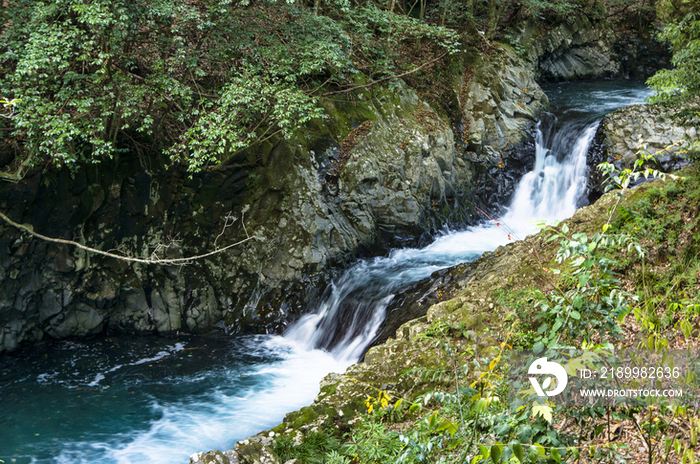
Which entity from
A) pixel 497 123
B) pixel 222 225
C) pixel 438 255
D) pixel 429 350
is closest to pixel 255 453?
pixel 429 350

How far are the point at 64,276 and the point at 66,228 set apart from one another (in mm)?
934

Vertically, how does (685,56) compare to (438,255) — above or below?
above

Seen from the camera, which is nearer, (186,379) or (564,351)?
(564,351)

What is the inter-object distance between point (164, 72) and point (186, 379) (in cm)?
534

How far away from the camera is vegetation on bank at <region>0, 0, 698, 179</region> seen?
21.5ft

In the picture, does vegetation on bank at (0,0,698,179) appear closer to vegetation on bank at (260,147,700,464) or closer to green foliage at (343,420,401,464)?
vegetation on bank at (260,147,700,464)

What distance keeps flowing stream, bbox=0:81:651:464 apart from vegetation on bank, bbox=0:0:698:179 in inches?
139

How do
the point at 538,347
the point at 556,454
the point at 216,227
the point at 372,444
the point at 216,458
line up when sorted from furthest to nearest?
the point at 216,227
the point at 216,458
the point at 372,444
the point at 538,347
the point at 556,454

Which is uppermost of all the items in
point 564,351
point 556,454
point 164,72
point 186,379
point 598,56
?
point 598,56

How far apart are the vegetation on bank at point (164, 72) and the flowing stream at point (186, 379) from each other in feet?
11.5

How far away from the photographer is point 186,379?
791 cm

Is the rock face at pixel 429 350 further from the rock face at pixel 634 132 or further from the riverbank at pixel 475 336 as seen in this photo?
the rock face at pixel 634 132

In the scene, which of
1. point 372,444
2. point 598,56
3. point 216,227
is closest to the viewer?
point 372,444

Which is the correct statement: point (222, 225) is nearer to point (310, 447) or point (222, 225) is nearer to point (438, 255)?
point (438, 255)
